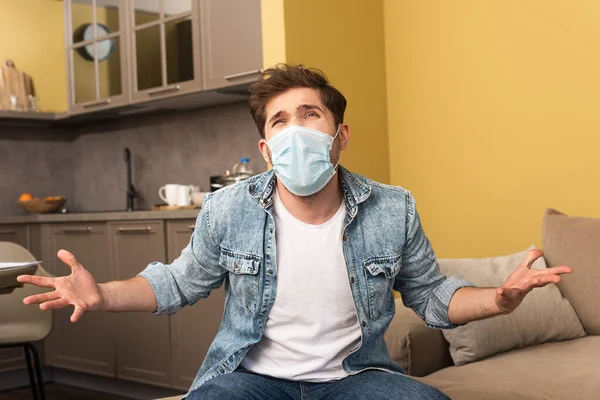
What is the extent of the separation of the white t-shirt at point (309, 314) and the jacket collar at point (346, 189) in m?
0.08

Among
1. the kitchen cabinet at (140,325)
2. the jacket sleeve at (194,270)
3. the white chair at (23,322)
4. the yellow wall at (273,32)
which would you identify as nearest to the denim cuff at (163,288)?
the jacket sleeve at (194,270)

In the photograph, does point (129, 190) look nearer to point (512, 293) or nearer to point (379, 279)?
point (379, 279)

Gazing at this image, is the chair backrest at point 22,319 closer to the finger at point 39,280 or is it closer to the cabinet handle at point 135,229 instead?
the cabinet handle at point 135,229

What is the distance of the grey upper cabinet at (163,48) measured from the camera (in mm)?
4062

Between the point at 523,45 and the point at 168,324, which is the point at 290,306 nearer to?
the point at 523,45

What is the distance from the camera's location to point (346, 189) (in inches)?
74.7

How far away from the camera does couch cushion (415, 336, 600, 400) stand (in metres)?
2.12

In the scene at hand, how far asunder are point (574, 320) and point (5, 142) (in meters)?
3.72

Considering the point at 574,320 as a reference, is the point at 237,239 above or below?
above

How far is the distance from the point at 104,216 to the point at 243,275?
8.80ft

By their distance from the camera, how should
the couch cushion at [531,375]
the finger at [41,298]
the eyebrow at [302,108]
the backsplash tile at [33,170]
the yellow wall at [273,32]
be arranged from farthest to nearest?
the backsplash tile at [33,170] → the yellow wall at [273,32] → the couch cushion at [531,375] → the eyebrow at [302,108] → the finger at [41,298]

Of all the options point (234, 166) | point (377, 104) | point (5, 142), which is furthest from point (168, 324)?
point (5, 142)

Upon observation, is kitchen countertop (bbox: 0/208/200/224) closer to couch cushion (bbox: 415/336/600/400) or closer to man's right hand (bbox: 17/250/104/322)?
couch cushion (bbox: 415/336/600/400)

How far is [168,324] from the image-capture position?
408 centimetres
